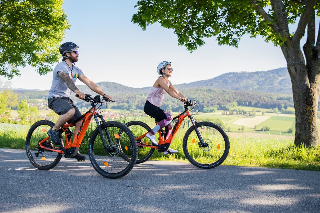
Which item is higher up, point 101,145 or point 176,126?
point 176,126

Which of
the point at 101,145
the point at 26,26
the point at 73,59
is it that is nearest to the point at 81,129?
the point at 101,145

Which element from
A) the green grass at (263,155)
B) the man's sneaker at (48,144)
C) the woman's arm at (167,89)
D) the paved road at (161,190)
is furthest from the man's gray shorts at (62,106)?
the green grass at (263,155)

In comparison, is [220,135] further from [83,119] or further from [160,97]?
[83,119]

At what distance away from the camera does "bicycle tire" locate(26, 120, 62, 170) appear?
5.78 meters

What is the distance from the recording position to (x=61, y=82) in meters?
5.44

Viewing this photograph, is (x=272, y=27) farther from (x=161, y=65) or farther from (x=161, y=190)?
(x=161, y=190)

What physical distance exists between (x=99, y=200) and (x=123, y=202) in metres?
0.32

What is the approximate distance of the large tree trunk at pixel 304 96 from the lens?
8.64m

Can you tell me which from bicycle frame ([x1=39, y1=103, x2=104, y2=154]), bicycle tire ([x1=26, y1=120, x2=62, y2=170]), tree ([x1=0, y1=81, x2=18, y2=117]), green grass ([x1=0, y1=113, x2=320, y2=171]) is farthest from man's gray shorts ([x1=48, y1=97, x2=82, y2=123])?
tree ([x1=0, y1=81, x2=18, y2=117])

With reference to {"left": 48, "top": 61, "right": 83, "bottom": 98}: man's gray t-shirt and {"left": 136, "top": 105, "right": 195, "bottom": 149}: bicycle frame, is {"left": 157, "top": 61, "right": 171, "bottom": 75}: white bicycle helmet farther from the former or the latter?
{"left": 48, "top": 61, "right": 83, "bottom": 98}: man's gray t-shirt

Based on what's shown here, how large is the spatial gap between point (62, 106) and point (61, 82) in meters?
0.42

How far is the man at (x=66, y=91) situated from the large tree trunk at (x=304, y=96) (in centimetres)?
592

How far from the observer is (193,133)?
6.17 metres

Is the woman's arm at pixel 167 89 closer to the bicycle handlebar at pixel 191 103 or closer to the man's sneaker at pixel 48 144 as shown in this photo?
the bicycle handlebar at pixel 191 103
